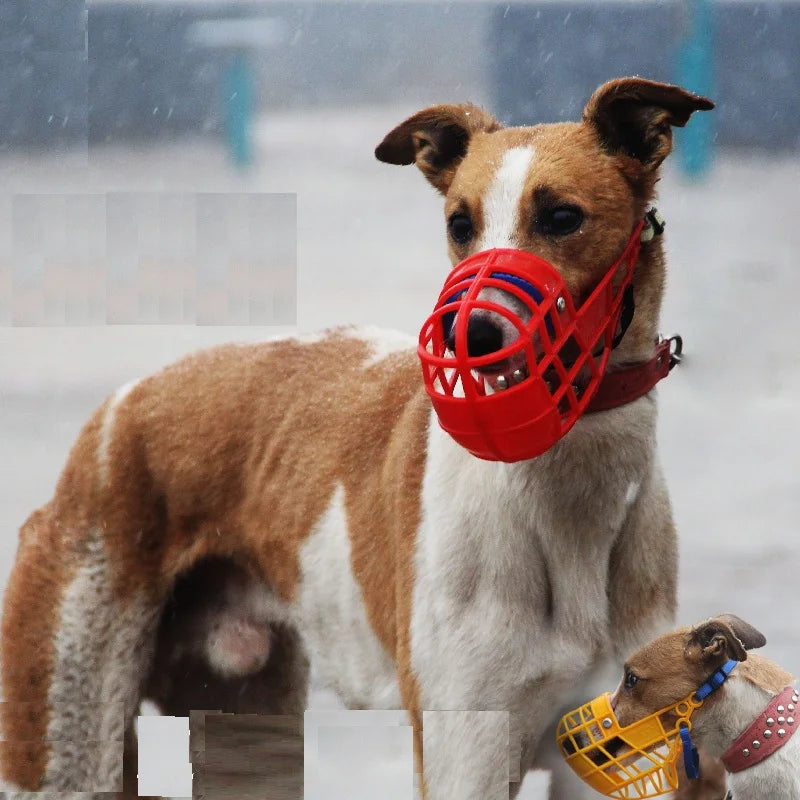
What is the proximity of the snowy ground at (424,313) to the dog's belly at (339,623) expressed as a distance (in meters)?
0.57

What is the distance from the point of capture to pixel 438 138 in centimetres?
363

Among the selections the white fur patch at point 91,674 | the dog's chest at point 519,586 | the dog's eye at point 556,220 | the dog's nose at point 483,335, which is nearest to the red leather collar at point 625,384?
the dog's chest at point 519,586

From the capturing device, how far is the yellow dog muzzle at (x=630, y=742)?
3350 millimetres

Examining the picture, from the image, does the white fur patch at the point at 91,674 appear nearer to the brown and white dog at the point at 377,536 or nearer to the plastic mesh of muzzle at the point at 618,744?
the brown and white dog at the point at 377,536

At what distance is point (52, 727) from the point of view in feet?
14.0

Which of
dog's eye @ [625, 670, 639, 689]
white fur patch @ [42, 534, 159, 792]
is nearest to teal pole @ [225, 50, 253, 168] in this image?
white fur patch @ [42, 534, 159, 792]

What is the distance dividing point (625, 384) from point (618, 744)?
2.70 ft

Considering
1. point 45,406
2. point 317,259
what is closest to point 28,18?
point 45,406

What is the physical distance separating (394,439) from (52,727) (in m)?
1.34

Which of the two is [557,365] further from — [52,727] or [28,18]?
[28,18]

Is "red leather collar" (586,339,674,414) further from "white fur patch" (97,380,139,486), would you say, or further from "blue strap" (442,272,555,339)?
"white fur patch" (97,380,139,486)

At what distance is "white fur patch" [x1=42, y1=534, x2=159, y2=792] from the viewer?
4.25m

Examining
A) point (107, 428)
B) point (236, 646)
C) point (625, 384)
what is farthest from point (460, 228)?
point (236, 646)

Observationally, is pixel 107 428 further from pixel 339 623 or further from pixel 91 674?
pixel 339 623
